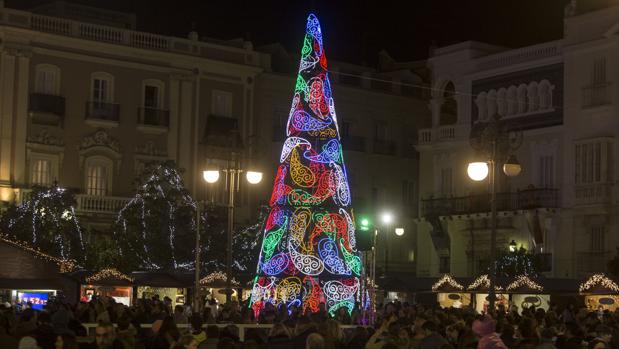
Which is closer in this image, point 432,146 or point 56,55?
point 56,55

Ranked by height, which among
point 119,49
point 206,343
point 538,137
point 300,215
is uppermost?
point 119,49

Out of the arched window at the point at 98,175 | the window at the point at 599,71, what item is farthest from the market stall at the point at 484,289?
the arched window at the point at 98,175

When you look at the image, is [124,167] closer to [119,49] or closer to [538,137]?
[119,49]

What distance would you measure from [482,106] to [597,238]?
26.9ft

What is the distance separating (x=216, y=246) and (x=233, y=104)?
9.80 meters

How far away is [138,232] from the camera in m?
49.7

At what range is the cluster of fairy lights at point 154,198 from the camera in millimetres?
48841

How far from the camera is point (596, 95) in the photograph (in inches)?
1879

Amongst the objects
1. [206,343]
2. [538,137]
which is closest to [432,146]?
[538,137]

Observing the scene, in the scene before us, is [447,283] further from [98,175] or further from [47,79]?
[47,79]

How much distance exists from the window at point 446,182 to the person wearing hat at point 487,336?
37649mm

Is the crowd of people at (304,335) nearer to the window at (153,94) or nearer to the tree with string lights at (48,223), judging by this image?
the tree with string lights at (48,223)

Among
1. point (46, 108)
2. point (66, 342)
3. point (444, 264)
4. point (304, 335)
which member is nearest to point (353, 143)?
point (444, 264)

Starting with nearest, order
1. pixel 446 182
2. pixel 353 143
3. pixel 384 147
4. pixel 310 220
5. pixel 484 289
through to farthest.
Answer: pixel 310 220 < pixel 484 289 < pixel 446 182 < pixel 353 143 < pixel 384 147
